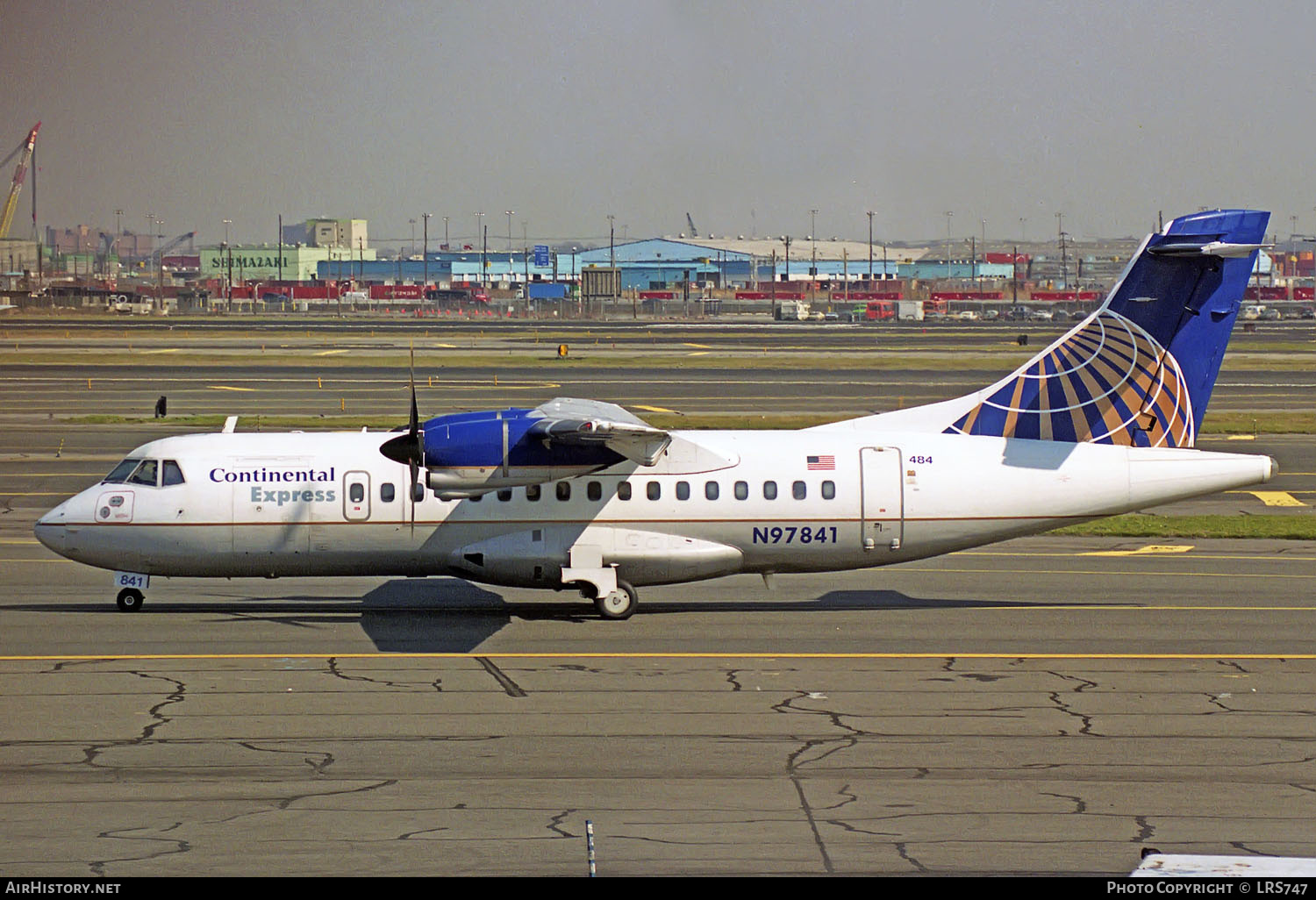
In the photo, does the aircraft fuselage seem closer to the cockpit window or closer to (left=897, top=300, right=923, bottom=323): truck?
the cockpit window

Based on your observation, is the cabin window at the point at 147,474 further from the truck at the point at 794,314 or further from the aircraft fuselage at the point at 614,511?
the truck at the point at 794,314

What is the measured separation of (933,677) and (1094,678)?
233cm

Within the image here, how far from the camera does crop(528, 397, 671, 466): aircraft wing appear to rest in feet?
71.4

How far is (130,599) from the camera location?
965 inches

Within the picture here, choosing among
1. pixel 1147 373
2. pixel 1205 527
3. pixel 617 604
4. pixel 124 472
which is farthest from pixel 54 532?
pixel 1205 527

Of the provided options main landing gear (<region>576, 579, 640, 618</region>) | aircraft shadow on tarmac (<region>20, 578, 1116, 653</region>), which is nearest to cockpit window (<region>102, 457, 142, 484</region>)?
aircraft shadow on tarmac (<region>20, 578, 1116, 653</region>)

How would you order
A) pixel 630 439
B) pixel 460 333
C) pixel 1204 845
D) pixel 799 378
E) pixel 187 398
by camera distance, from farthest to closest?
pixel 460 333
pixel 799 378
pixel 187 398
pixel 630 439
pixel 1204 845

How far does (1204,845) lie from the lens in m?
13.2

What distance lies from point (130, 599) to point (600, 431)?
31.2ft

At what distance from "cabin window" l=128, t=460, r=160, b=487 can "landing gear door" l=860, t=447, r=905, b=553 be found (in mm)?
12523

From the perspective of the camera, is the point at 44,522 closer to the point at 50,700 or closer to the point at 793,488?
the point at 50,700

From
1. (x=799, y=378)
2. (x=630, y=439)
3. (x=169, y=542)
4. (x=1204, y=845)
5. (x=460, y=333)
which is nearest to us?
(x=1204, y=845)

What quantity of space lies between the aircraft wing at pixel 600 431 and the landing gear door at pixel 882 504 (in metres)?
3.69
